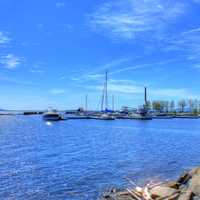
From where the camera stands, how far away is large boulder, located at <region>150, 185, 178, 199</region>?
22.3 meters

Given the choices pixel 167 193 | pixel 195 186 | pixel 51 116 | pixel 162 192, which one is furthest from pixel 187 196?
pixel 51 116

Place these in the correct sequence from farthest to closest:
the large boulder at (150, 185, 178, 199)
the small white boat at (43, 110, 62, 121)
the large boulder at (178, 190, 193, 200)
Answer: the small white boat at (43, 110, 62, 121) → the large boulder at (150, 185, 178, 199) → the large boulder at (178, 190, 193, 200)

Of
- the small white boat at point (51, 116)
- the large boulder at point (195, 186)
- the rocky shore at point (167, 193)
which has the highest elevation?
the small white boat at point (51, 116)

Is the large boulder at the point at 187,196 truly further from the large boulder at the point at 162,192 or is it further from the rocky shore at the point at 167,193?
the large boulder at the point at 162,192

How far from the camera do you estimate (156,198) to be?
22.4 m

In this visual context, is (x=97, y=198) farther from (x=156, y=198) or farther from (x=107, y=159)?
(x=107, y=159)

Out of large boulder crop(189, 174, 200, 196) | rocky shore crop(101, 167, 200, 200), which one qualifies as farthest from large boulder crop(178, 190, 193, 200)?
large boulder crop(189, 174, 200, 196)

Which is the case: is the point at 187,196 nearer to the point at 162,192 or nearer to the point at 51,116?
the point at 162,192

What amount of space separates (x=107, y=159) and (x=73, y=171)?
38.5ft

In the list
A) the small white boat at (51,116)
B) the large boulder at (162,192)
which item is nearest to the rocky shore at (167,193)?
the large boulder at (162,192)

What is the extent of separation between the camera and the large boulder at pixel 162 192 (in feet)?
73.3

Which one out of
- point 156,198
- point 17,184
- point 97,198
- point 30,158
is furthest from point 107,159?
point 156,198

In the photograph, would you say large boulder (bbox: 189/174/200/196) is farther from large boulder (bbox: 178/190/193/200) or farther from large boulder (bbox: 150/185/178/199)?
large boulder (bbox: 150/185/178/199)

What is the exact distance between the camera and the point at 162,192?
74.4ft
